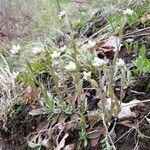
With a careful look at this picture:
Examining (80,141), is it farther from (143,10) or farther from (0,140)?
(143,10)

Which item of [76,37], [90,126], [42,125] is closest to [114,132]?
[90,126]

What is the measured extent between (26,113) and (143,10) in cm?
108

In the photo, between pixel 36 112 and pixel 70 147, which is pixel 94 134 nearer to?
pixel 70 147

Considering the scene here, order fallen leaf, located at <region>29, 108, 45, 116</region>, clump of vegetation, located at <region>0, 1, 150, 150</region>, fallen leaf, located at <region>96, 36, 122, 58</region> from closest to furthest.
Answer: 1. clump of vegetation, located at <region>0, 1, 150, 150</region>
2. fallen leaf, located at <region>29, 108, 45, 116</region>
3. fallen leaf, located at <region>96, 36, 122, 58</region>

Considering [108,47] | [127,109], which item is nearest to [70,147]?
[127,109]

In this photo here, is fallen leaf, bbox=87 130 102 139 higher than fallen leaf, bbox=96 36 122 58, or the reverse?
fallen leaf, bbox=96 36 122 58

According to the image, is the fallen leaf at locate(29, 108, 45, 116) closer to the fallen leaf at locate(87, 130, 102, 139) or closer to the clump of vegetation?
the clump of vegetation

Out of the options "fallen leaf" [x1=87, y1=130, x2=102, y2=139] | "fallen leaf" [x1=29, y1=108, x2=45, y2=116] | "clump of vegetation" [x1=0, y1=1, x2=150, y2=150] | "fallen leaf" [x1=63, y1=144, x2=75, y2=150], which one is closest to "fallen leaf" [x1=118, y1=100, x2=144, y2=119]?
"clump of vegetation" [x1=0, y1=1, x2=150, y2=150]

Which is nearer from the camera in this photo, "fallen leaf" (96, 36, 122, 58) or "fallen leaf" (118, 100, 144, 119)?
"fallen leaf" (118, 100, 144, 119)

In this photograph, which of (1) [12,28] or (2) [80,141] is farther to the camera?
(1) [12,28]

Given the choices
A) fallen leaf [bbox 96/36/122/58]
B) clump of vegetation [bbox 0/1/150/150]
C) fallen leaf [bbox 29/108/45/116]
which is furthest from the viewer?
fallen leaf [bbox 96/36/122/58]

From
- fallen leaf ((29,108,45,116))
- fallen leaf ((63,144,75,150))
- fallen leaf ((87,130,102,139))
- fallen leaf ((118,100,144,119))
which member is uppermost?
fallen leaf ((118,100,144,119))

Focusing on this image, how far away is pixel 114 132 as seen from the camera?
1833mm

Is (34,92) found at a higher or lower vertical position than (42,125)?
higher
